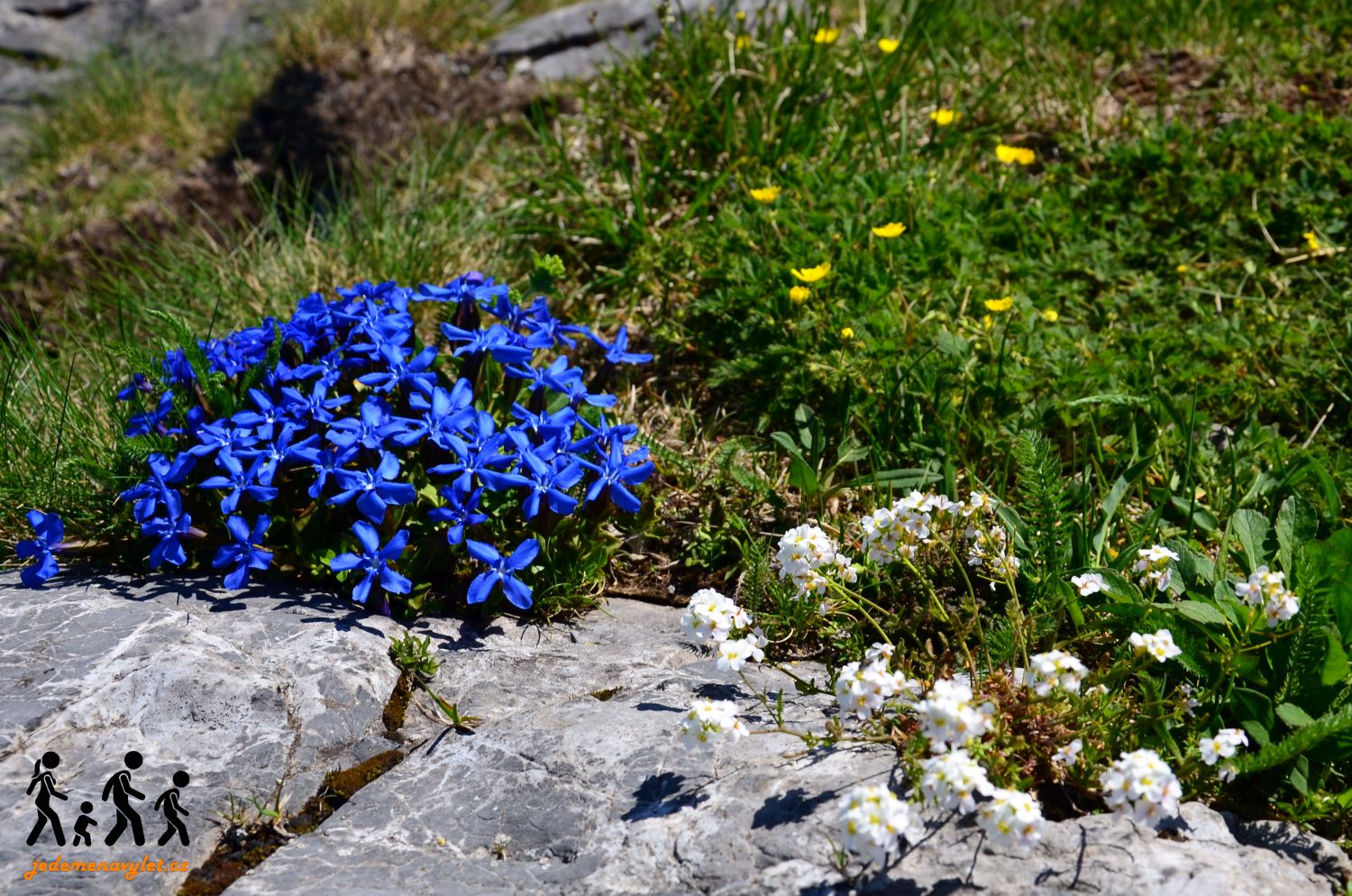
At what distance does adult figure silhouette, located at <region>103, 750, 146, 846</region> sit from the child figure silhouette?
3cm

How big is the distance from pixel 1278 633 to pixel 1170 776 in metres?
0.55

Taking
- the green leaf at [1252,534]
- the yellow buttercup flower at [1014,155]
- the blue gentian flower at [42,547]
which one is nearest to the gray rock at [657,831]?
the green leaf at [1252,534]

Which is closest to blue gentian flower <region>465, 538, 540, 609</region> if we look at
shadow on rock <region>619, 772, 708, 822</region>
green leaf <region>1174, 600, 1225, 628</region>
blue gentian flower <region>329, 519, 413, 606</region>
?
blue gentian flower <region>329, 519, 413, 606</region>

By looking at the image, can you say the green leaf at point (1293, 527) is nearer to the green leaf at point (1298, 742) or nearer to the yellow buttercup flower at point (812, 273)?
the green leaf at point (1298, 742)

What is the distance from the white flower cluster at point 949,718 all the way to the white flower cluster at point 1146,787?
0.23 meters

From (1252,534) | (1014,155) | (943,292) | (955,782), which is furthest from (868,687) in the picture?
(1014,155)

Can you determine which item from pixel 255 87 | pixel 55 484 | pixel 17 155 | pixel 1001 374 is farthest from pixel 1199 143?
pixel 17 155

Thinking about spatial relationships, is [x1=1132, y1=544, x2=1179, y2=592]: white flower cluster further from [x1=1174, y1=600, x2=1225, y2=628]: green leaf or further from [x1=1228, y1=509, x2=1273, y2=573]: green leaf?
[x1=1228, y1=509, x2=1273, y2=573]: green leaf

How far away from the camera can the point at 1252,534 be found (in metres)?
2.56

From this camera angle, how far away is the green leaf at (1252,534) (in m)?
2.52

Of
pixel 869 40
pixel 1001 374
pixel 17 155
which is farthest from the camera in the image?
pixel 17 155

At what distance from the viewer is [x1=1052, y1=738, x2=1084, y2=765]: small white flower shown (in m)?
1.99

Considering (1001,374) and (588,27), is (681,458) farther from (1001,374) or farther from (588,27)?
(588,27)

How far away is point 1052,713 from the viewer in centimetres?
Result: 212
